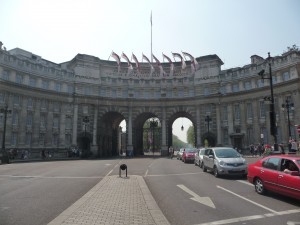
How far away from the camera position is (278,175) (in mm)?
10000

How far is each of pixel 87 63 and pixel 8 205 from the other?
154ft

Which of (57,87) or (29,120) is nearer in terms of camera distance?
(29,120)

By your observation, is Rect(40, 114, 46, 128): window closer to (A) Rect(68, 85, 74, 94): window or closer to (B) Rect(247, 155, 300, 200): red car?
(A) Rect(68, 85, 74, 94): window

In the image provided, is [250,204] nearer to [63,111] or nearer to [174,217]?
[174,217]

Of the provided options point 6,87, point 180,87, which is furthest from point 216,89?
point 6,87

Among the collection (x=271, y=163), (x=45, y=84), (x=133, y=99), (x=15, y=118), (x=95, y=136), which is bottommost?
(x=271, y=163)

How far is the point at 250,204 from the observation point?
945cm

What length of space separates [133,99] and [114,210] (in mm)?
47871

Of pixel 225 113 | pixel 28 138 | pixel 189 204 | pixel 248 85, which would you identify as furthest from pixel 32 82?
pixel 189 204

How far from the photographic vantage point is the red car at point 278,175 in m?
9.19

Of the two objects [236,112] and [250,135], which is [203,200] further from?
[236,112]

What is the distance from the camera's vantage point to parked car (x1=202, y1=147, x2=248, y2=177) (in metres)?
16.1

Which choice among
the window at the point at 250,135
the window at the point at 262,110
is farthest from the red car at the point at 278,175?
the window at the point at 250,135

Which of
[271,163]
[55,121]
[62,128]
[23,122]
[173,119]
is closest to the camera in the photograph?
[271,163]
